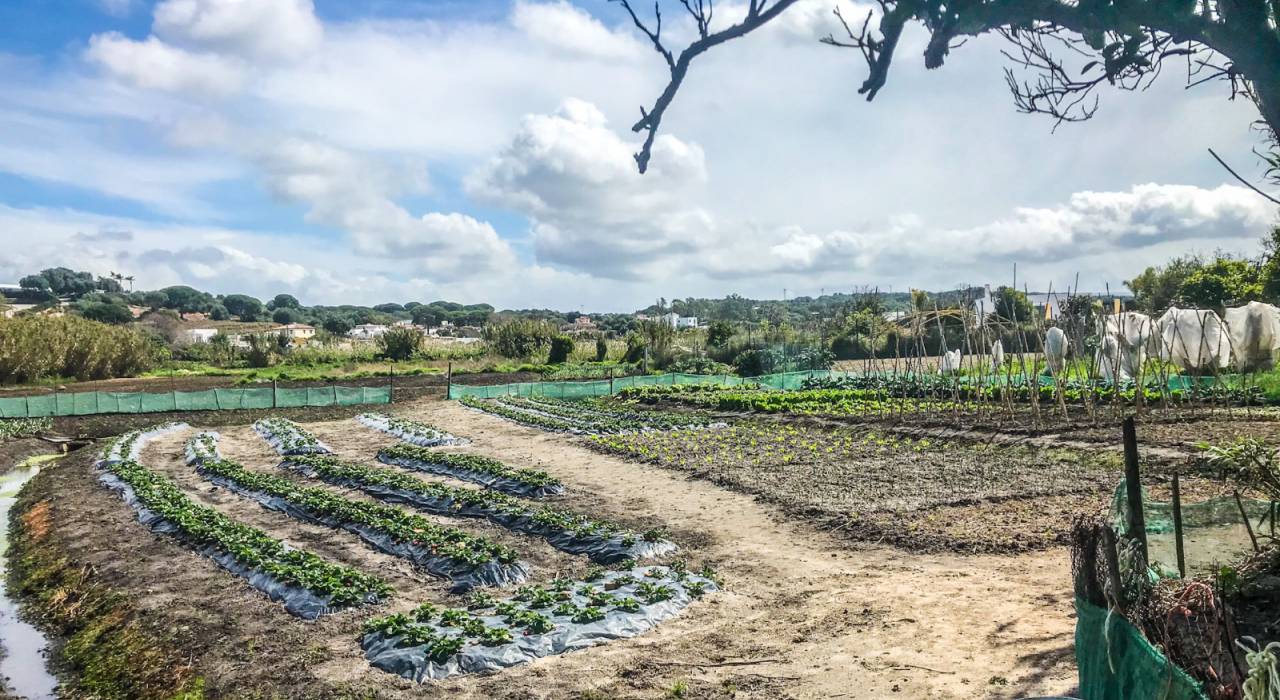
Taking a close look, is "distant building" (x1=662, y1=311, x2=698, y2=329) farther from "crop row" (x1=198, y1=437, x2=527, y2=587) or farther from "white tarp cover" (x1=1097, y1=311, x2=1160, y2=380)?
"crop row" (x1=198, y1=437, x2=527, y2=587)

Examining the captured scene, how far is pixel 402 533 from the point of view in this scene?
388 inches

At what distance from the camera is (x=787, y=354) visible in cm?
3512

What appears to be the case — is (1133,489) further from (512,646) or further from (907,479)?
(907,479)

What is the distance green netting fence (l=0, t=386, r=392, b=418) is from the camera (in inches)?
916

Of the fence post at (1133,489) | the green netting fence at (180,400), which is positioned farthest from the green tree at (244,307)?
the fence post at (1133,489)

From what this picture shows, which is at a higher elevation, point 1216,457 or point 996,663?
point 1216,457

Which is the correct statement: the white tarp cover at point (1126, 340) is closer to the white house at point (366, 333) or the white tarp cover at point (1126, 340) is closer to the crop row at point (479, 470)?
the crop row at point (479, 470)

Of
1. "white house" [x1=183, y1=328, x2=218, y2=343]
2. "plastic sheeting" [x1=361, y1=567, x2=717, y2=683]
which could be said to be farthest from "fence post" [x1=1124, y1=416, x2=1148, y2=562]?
"white house" [x1=183, y1=328, x2=218, y2=343]

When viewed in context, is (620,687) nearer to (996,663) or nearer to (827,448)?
(996,663)

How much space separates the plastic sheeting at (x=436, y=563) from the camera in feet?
27.5

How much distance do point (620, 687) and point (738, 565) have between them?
3138 millimetres

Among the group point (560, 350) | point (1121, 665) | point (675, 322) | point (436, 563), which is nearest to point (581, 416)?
point (436, 563)

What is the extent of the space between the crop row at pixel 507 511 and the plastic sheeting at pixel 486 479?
0.47m

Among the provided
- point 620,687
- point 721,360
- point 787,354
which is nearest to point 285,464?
point 620,687
